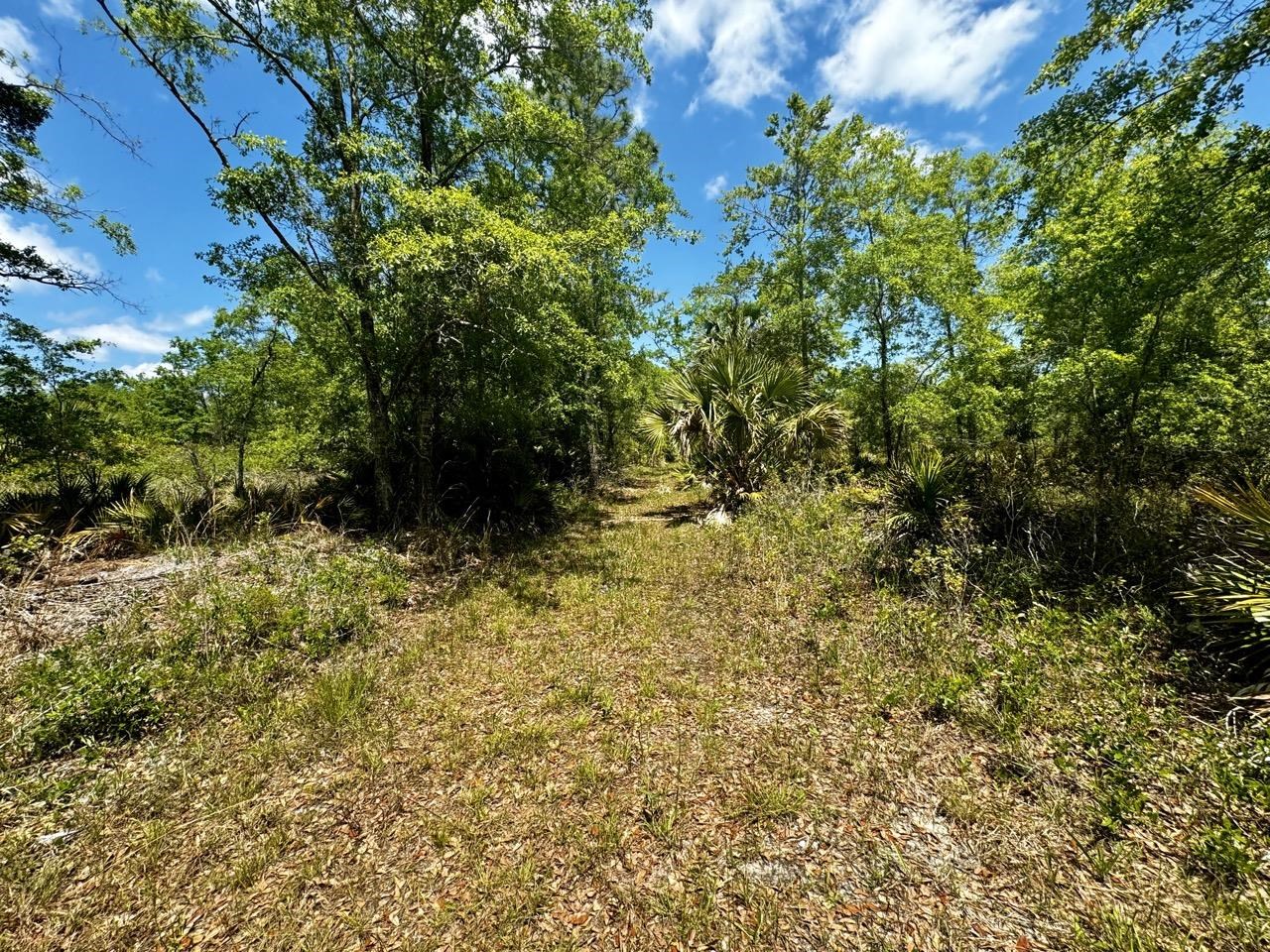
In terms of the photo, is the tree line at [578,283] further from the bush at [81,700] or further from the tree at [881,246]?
the bush at [81,700]

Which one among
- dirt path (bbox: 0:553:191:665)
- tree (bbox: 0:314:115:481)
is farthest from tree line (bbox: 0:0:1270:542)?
dirt path (bbox: 0:553:191:665)

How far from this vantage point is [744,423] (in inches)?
A: 363

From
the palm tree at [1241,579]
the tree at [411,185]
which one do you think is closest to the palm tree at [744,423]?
the tree at [411,185]

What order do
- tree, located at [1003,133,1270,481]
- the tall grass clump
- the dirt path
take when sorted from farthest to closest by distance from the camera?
tree, located at [1003,133,1270,481]
the dirt path
the tall grass clump

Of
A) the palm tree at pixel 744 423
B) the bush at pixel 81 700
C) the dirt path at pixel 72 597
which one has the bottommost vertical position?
the bush at pixel 81 700

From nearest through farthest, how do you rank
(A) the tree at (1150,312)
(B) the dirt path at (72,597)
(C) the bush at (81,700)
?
(C) the bush at (81,700) → (B) the dirt path at (72,597) → (A) the tree at (1150,312)

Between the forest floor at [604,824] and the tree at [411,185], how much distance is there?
15.2 ft

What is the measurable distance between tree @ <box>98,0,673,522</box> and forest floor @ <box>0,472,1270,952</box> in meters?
4.62

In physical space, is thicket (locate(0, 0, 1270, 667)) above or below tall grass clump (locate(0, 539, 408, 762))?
above

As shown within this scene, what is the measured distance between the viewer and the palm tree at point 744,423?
365 inches

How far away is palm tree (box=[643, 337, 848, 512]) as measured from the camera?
365 inches

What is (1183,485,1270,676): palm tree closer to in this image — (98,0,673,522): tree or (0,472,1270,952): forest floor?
(0,472,1270,952): forest floor

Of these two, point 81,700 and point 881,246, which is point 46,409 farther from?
point 881,246

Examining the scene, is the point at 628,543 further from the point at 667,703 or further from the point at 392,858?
the point at 392,858
